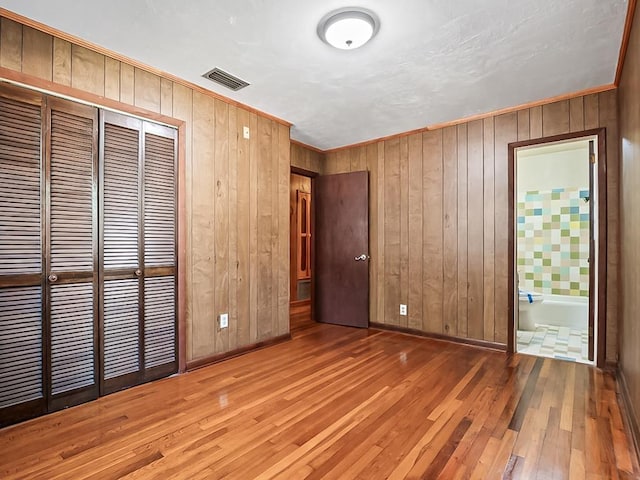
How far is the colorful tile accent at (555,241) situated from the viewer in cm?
505

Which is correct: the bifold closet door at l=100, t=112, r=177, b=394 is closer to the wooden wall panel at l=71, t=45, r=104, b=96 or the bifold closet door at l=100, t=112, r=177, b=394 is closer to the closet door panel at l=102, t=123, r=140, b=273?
the closet door panel at l=102, t=123, r=140, b=273

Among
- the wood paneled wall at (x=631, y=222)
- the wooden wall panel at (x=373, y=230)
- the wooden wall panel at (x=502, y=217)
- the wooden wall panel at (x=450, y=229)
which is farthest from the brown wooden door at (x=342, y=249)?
the wood paneled wall at (x=631, y=222)

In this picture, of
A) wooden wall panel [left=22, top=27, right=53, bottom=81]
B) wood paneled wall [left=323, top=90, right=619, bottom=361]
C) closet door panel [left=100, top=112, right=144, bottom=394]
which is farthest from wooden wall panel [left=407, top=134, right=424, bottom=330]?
wooden wall panel [left=22, top=27, right=53, bottom=81]

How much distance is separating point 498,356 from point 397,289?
4.38ft

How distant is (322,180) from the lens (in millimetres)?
4863

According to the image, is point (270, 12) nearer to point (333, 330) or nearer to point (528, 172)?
point (333, 330)

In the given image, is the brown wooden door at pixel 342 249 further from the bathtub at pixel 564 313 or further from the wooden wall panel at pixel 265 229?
the bathtub at pixel 564 313

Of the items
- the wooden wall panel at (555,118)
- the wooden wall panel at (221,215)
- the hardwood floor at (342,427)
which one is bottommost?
the hardwood floor at (342,427)

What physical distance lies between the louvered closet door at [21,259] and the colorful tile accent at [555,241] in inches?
245

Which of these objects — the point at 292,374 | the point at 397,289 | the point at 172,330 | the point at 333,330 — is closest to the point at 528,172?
the point at 397,289

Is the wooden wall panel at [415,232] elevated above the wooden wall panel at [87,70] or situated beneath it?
situated beneath

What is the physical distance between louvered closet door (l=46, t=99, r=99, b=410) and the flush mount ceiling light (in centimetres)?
175

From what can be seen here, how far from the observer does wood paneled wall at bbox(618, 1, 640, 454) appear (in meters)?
1.89

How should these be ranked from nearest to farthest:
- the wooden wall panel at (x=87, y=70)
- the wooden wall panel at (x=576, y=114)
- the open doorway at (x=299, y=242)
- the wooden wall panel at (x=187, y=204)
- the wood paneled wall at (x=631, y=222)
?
the wood paneled wall at (x=631, y=222), the wooden wall panel at (x=87, y=70), the wooden wall panel at (x=187, y=204), the wooden wall panel at (x=576, y=114), the open doorway at (x=299, y=242)
